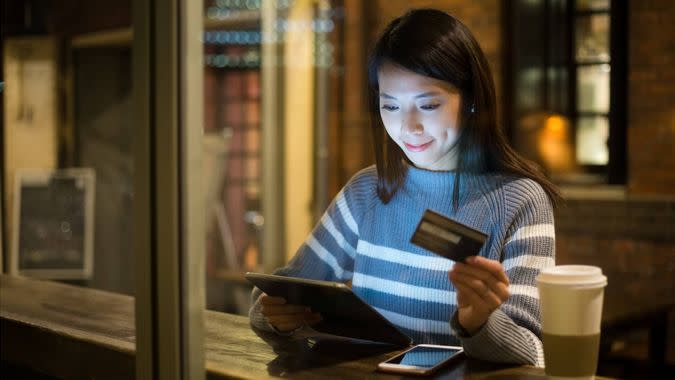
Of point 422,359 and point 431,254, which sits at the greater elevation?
point 431,254

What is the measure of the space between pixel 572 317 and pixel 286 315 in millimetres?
586

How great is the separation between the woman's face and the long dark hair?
0.6 inches

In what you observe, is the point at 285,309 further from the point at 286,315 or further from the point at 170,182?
the point at 170,182

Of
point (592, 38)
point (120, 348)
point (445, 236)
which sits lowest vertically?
point (120, 348)

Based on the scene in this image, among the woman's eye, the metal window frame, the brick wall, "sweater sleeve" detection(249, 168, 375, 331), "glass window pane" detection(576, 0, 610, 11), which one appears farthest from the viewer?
"glass window pane" detection(576, 0, 610, 11)

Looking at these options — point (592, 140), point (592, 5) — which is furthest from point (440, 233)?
point (592, 5)

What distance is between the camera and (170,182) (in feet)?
4.09

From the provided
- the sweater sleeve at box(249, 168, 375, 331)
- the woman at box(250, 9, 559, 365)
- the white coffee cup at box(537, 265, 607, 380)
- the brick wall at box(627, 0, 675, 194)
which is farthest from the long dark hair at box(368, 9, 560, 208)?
the brick wall at box(627, 0, 675, 194)

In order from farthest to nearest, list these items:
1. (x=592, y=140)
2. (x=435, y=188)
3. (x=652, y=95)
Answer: (x=592, y=140), (x=652, y=95), (x=435, y=188)

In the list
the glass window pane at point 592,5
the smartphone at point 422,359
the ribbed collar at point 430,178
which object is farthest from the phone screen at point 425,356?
the glass window pane at point 592,5

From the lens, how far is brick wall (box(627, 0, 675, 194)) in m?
4.23

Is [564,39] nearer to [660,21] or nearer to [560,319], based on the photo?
[660,21]

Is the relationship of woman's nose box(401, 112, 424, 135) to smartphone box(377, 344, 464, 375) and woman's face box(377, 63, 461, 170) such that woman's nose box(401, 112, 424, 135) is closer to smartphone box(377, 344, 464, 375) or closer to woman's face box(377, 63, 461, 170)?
woman's face box(377, 63, 461, 170)

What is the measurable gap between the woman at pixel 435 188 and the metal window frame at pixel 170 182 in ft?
1.03
